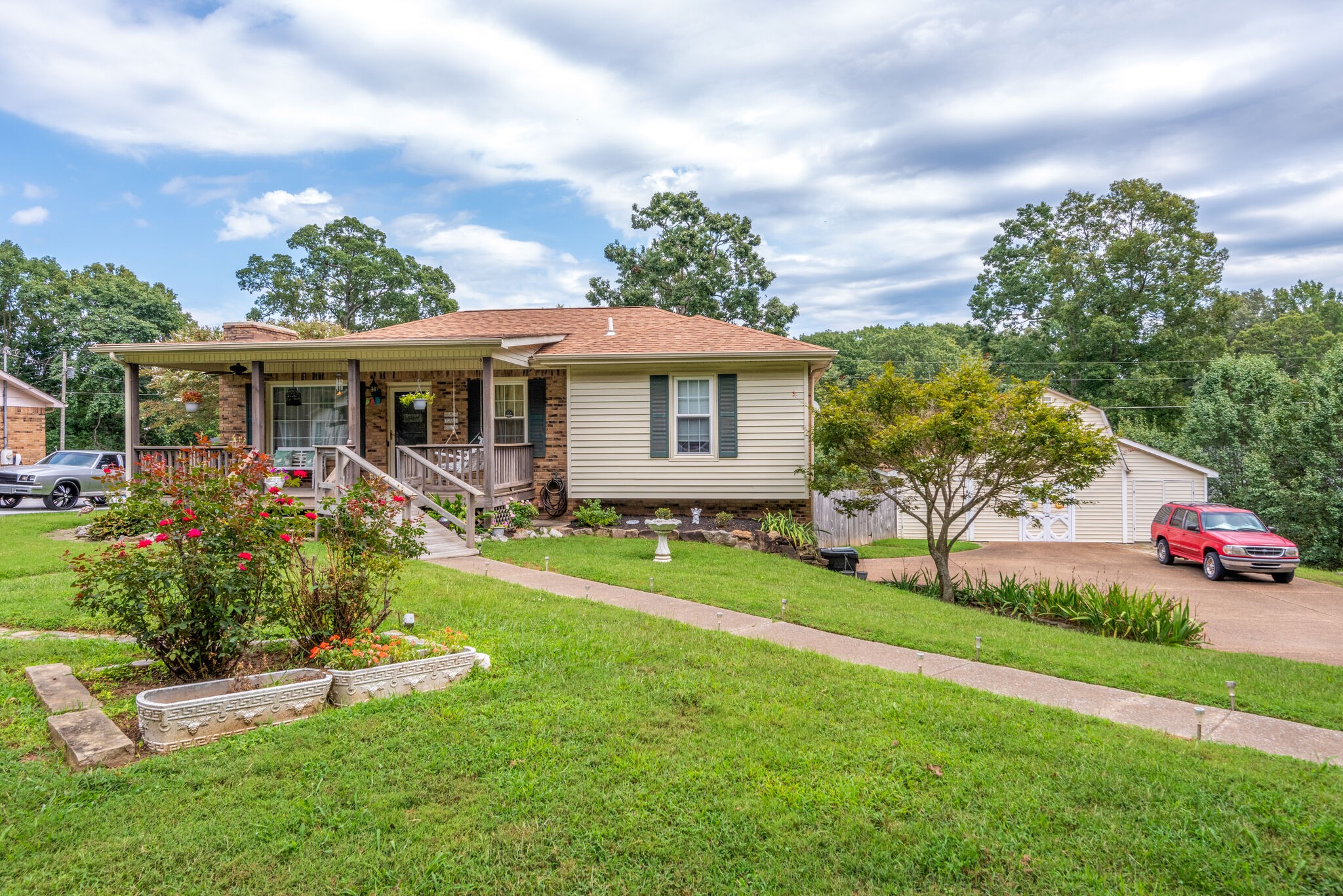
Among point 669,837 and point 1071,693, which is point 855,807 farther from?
point 1071,693

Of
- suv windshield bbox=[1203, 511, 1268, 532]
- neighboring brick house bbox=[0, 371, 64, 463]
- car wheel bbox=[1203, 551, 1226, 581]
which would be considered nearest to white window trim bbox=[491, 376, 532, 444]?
car wheel bbox=[1203, 551, 1226, 581]

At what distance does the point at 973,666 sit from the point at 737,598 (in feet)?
8.83

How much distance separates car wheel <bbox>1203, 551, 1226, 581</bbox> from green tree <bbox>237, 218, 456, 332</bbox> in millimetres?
39984

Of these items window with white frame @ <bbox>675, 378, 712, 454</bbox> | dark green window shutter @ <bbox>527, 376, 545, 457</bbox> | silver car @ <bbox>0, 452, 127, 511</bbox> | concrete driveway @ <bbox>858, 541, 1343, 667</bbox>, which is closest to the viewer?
concrete driveway @ <bbox>858, 541, 1343, 667</bbox>

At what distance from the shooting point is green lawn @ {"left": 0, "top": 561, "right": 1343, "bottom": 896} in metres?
2.62

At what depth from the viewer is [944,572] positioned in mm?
10352

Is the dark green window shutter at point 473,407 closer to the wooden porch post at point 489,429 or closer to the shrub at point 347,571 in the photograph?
the wooden porch post at point 489,429

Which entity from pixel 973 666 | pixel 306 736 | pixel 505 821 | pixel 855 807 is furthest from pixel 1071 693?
pixel 306 736

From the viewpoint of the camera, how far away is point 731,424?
523 inches

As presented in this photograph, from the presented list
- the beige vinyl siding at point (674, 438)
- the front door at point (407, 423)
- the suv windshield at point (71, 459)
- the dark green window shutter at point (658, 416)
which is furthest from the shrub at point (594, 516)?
the suv windshield at point (71, 459)

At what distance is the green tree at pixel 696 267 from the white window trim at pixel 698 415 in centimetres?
1856

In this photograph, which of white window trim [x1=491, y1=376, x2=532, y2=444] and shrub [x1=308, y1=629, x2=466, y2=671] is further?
white window trim [x1=491, y1=376, x2=532, y2=444]

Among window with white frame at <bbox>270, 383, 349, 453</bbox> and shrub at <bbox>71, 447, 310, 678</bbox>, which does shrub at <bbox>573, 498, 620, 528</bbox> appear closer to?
window with white frame at <bbox>270, 383, 349, 453</bbox>

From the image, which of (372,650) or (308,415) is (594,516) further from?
(372,650)
